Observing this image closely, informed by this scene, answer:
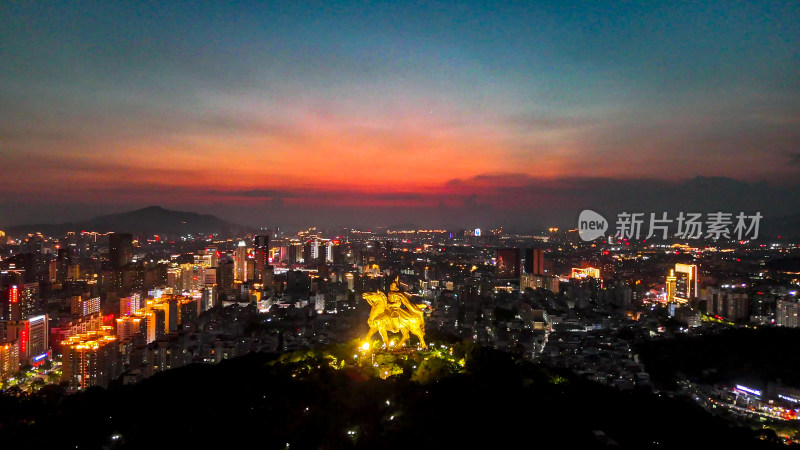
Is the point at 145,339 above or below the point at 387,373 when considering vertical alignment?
below

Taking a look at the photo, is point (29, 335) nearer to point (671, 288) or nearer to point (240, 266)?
point (240, 266)

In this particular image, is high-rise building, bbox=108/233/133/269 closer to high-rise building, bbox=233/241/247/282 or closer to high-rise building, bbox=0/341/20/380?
high-rise building, bbox=233/241/247/282

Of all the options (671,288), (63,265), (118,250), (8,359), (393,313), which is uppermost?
(393,313)

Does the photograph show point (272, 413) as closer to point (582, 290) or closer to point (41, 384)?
point (41, 384)

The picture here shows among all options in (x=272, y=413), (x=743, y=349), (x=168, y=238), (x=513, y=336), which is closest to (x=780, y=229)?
(x=743, y=349)

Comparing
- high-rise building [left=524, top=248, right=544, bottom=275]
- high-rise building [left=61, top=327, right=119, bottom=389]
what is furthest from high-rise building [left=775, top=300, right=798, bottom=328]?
high-rise building [left=61, top=327, right=119, bottom=389]

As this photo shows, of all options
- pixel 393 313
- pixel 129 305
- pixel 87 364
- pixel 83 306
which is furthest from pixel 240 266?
pixel 393 313
